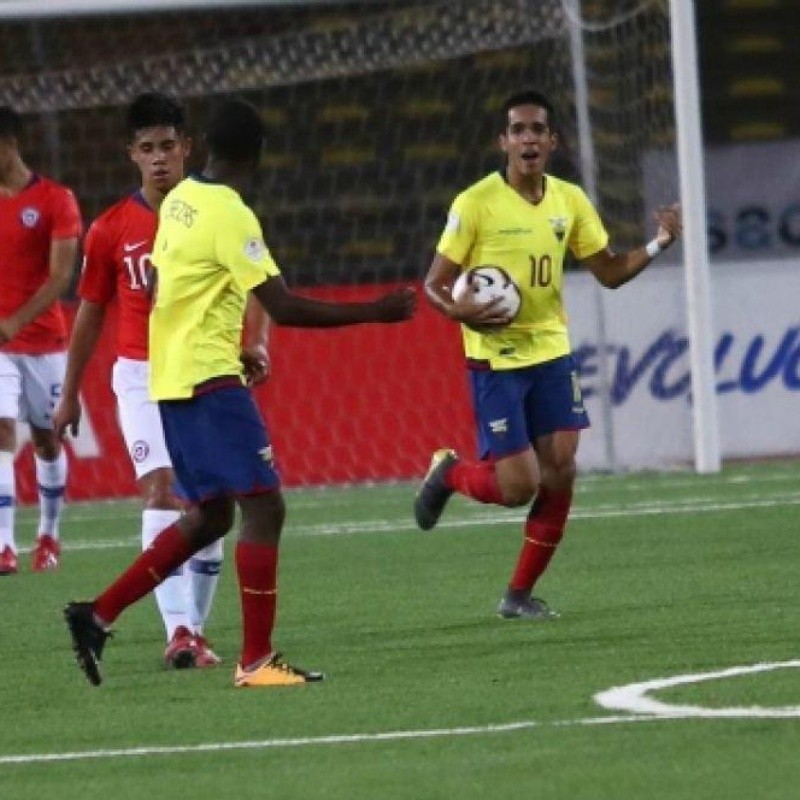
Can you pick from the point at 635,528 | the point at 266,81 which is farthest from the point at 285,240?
the point at 635,528

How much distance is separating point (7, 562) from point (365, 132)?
319 inches

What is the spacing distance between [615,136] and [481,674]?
35.5 feet

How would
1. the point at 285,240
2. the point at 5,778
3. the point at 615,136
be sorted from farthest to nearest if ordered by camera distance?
the point at 285,240 → the point at 615,136 → the point at 5,778

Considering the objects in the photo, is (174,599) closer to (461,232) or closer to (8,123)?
(461,232)

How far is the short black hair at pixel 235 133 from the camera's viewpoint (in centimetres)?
891

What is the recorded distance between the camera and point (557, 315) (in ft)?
37.7

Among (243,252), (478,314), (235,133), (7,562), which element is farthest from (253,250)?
(7,562)

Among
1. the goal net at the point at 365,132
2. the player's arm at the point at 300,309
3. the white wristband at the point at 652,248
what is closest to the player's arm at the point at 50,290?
the white wristband at the point at 652,248

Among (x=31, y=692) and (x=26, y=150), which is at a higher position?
(x=26, y=150)

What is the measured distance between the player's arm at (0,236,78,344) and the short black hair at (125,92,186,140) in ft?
12.5

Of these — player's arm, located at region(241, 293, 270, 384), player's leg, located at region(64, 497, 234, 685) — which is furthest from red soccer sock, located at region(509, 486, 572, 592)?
player's leg, located at region(64, 497, 234, 685)

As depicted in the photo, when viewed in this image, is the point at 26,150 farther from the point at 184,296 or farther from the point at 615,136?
the point at 184,296

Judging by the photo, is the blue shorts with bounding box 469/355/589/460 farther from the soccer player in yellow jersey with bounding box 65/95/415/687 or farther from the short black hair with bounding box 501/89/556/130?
the soccer player in yellow jersey with bounding box 65/95/415/687

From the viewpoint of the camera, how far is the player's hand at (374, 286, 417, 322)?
857 centimetres
